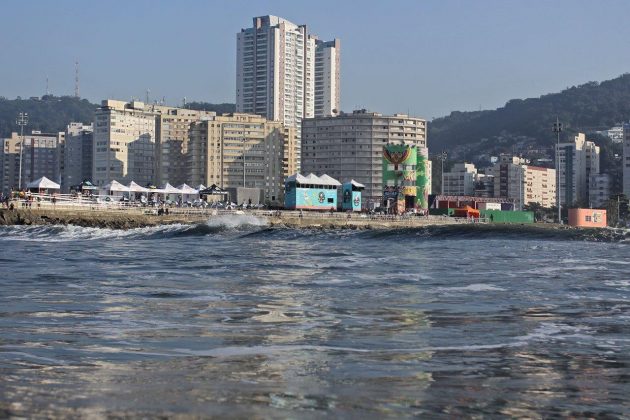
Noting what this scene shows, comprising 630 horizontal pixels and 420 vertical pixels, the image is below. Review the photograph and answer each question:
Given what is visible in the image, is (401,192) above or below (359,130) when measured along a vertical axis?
below

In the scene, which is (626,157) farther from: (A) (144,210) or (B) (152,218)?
(B) (152,218)

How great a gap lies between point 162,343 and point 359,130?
Result: 573 ft

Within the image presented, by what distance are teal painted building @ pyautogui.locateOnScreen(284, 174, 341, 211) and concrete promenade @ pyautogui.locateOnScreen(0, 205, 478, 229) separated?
7604 mm

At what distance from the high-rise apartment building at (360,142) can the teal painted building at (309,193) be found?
246ft

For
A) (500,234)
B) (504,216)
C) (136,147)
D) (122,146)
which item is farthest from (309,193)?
(136,147)

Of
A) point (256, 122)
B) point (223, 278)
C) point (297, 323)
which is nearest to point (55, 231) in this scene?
point (223, 278)

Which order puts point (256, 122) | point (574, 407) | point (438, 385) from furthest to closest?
1. point (256, 122)
2. point (438, 385)
3. point (574, 407)

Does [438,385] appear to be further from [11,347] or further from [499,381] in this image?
[11,347]

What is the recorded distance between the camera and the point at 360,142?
186 m

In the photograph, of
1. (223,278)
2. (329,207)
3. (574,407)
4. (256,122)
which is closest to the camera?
(574,407)

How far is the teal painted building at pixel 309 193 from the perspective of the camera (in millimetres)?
103000

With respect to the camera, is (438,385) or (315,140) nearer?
(438,385)

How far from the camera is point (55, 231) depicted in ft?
193

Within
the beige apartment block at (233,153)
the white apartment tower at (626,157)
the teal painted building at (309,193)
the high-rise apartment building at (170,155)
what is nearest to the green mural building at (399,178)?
the teal painted building at (309,193)
